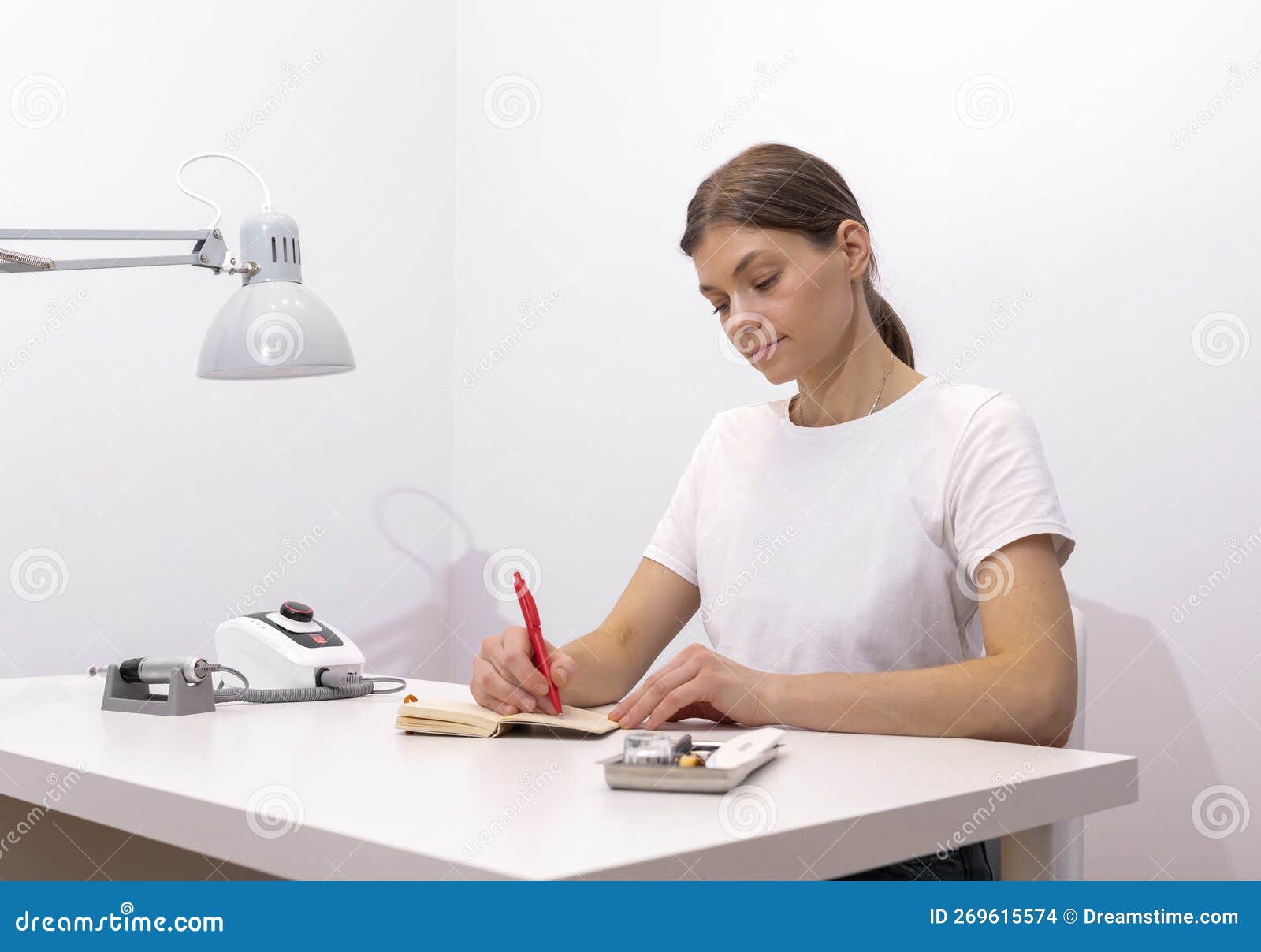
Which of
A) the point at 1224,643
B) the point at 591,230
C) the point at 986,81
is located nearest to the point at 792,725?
the point at 1224,643

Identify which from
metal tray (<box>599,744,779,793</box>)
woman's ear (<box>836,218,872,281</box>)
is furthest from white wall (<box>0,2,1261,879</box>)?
metal tray (<box>599,744,779,793</box>)

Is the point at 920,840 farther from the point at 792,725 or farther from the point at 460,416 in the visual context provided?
the point at 460,416

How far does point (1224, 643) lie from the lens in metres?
1.67

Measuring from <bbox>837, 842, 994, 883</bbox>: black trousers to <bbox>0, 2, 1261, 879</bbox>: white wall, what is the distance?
789 mm

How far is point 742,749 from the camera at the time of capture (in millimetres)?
882

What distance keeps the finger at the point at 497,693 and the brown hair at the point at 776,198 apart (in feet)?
1.97

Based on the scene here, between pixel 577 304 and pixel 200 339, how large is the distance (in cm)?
79

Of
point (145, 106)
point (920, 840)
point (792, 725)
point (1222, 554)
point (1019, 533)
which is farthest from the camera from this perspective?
point (145, 106)

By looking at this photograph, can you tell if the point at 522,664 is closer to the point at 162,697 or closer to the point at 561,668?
the point at 561,668

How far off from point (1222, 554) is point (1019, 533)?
60 centimetres

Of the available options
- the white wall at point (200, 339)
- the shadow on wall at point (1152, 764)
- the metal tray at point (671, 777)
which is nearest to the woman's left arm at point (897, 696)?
the metal tray at point (671, 777)

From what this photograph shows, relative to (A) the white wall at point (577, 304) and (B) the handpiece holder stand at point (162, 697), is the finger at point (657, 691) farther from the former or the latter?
(A) the white wall at point (577, 304)

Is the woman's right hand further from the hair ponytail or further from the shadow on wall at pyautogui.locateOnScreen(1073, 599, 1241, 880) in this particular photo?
the shadow on wall at pyautogui.locateOnScreen(1073, 599, 1241, 880)

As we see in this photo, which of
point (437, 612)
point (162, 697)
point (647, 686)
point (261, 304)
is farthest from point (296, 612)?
point (437, 612)
